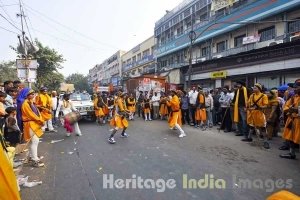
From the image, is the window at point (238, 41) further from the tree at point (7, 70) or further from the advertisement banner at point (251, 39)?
the tree at point (7, 70)

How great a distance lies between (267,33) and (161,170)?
1671 cm

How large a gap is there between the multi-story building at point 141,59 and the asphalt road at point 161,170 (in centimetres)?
3149

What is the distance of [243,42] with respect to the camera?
69.9 feet

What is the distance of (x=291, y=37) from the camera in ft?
55.9

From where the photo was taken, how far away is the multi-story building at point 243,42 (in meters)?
17.1

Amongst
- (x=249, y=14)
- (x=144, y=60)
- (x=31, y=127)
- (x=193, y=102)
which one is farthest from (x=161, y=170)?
(x=144, y=60)

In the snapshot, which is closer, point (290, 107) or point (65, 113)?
point (290, 107)

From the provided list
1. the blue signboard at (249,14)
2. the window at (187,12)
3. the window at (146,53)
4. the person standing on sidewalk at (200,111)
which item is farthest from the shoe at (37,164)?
the window at (146,53)

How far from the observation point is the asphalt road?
17.0ft

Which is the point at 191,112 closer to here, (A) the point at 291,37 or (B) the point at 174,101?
(B) the point at 174,101

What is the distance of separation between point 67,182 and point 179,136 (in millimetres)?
5966

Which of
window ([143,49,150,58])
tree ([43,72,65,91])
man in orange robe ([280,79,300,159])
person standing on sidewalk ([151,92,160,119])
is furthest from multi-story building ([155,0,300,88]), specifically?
tree ([43,72,65,91])

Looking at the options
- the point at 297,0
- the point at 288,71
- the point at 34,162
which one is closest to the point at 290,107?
the point at 34,162

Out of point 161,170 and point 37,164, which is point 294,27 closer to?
point 161,170
